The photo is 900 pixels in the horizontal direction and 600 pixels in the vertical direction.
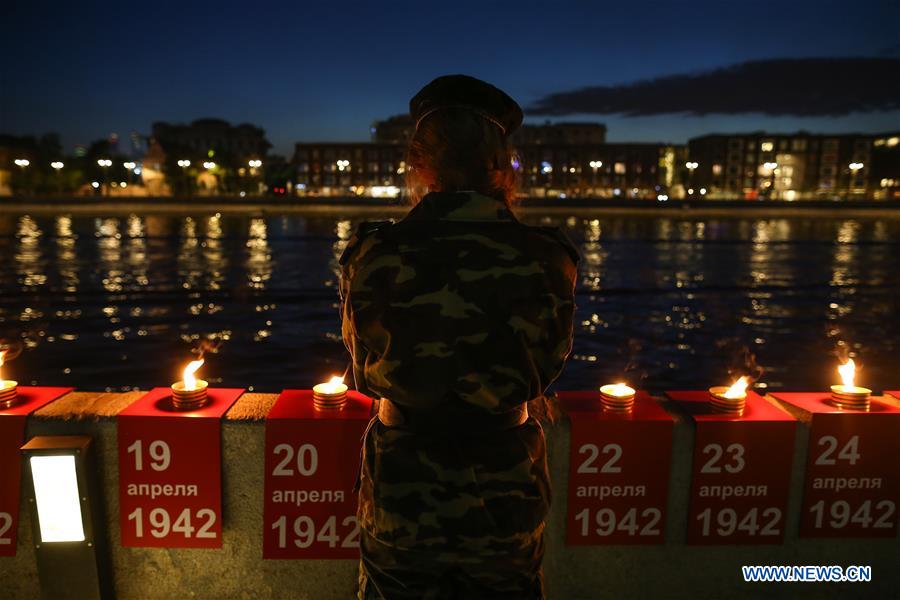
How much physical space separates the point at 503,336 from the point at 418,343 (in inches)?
9.2

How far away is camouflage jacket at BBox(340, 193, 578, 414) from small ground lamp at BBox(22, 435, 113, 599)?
6.74 feet

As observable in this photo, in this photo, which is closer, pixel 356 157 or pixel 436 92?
pixel 436 92

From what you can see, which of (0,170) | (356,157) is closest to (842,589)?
(0,170)

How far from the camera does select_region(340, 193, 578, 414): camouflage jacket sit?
1.88 meters

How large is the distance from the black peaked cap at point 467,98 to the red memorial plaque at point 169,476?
6.77 ft

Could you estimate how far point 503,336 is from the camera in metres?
1.90

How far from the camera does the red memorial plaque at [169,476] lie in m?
3.35

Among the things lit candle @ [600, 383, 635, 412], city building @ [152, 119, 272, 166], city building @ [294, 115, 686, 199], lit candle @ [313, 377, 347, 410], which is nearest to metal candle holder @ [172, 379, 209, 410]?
lit candle @ [313, 377, 347, 410]

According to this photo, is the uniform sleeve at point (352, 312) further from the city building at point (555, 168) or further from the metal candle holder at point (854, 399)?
the city building at point (555, 168)

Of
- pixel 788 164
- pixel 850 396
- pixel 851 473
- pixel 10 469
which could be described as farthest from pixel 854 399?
pixel 788 164

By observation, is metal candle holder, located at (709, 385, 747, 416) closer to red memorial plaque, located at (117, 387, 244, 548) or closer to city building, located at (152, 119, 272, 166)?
red memorial plaque, located at (117, 387, 244, 548)

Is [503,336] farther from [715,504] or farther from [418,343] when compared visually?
[715,504]

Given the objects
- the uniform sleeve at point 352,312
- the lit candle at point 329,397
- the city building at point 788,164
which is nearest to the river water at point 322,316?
the lit candle at point 329,397

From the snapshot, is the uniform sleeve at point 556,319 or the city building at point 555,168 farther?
the city building at point 555,168
